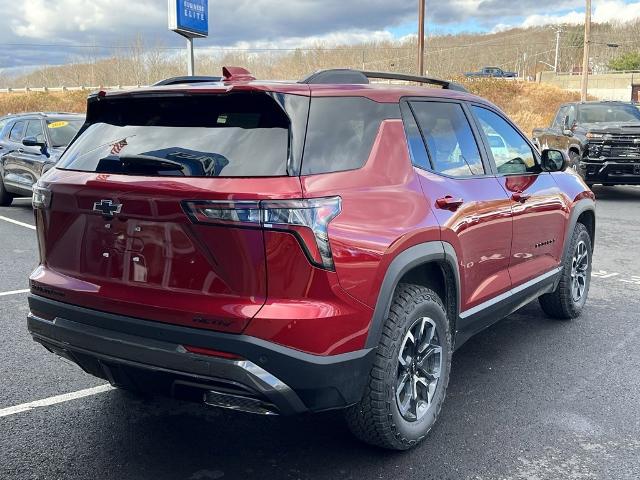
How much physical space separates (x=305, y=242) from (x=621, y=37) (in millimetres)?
161192

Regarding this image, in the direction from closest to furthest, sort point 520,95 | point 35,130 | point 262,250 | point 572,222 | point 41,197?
point 262,250 < point 41,197 < point 572,222 < point 35,130 < point 520,95

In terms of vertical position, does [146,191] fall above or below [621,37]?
below

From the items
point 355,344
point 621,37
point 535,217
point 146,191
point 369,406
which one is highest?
point 621,37

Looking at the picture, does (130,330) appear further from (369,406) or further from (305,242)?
(369,406)

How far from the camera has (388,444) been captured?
9.87 ft

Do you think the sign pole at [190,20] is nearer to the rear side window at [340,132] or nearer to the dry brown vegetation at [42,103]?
the rear side window at [340,132]

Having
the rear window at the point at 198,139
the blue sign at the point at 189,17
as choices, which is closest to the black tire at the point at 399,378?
the rear window at the point at 198,139

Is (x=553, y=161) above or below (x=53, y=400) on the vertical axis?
above

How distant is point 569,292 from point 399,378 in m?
2.63

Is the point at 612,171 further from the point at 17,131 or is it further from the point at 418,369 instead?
the point at 17,131

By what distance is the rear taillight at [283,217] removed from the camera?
248 centimetres

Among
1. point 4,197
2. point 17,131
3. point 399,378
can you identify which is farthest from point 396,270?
point 4,197

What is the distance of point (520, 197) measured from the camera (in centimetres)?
413

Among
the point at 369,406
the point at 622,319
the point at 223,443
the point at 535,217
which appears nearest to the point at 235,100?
the point at 369,406
